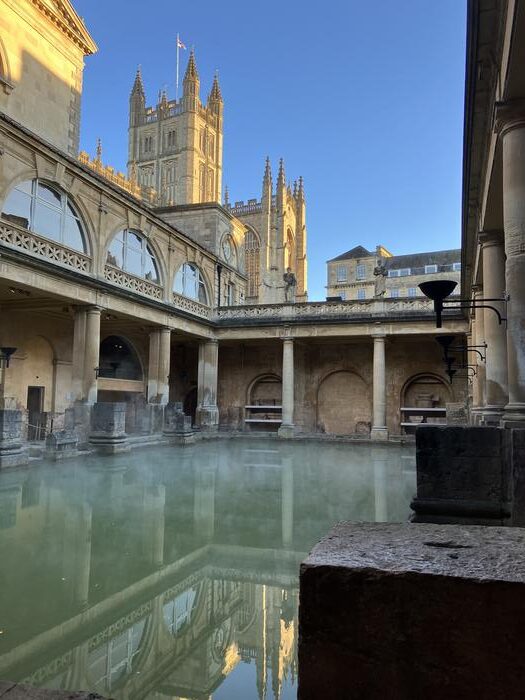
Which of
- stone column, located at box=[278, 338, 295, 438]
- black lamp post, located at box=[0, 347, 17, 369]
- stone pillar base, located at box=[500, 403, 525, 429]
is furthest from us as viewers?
stone column, located at box=[278, 338, 295, 438]

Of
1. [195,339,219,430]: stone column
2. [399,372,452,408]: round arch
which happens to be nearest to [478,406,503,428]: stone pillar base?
[195,339,219,430]: stone column

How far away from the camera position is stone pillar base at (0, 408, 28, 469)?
11453 millimetres

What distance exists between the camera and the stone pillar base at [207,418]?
23891mm

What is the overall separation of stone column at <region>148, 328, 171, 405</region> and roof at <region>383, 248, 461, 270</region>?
4313 cm

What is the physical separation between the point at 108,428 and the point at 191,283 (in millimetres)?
10229

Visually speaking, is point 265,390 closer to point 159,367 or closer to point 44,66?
point 159,367

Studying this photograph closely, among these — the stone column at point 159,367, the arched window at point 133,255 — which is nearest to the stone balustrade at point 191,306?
the arched window at point 133,255

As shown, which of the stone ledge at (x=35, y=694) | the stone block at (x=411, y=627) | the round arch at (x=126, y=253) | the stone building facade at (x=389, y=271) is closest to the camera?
the stone block at (x=411, y=627)

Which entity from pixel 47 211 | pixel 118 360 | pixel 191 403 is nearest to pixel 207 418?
pixel 118 360

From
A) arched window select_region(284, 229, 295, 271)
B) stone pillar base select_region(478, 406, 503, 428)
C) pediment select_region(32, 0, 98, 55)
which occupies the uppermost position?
arched window select_region(284, 229, 295, 271)

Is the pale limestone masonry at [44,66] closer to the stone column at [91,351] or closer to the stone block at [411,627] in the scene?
the stone column at [91,351]

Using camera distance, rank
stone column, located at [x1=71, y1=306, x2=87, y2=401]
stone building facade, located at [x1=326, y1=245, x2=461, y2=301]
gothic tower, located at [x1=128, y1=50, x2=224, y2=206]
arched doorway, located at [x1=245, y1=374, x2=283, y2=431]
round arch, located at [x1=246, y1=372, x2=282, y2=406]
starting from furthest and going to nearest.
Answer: gothic tower, located at [x1=128, y1=50, x2=224, y2=206], stone building facade, located at [x1=326, y1=245, x2=461, y2=301], round arch, located at [x1=246, y1=372, x2=282, y2=406], arched doorway, located at [x1=245, y1=374, x2=283, y2=431], stone column, located at [x1=71, y1=306, x2=87, y2=401]

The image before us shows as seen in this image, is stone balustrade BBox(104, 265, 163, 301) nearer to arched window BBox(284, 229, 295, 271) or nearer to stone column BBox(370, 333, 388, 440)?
stone column BBox(370, 333, 388, 440)

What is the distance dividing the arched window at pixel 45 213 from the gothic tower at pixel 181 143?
40.1 metres
